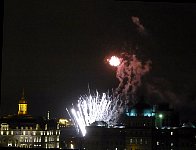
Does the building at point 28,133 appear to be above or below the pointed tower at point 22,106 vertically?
below

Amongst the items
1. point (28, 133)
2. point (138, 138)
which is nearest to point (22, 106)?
point (28, 133)

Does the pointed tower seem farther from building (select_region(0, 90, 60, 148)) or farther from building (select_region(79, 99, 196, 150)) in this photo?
building (select_region(79, 99, 196, 150))

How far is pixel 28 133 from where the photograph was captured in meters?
19.4

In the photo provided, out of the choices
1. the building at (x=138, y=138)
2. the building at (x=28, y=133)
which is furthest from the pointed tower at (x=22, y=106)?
the building at (x=138, y=138)

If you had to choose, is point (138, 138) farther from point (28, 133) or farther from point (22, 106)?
point (22, 106)

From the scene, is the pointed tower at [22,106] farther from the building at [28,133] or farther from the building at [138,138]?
the building at [138,138]

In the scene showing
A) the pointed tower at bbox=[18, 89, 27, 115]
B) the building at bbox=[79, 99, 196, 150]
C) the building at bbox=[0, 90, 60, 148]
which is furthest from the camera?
the pointed tower at bbox=[18, 89, 27, 115]

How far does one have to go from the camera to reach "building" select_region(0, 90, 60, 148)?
1892cm

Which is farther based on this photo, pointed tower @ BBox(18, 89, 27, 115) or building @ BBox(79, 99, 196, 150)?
pointed tower @ BBox(18, 89, 27, 115)

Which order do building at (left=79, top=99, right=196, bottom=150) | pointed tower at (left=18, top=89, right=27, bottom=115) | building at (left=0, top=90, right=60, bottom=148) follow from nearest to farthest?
building at (left=79, top=99, right=196, bottom=150) → building at (left=0, top=90, right=60, bottom=148) → pointed tower at (left=18, top=89, right=27, bottom=115)

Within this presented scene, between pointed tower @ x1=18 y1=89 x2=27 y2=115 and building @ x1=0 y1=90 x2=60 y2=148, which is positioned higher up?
pointed tower @ x1=18 y1=89 x2=27 y2=115

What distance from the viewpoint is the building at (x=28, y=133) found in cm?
1892

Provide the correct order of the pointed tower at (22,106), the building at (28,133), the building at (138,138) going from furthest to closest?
the pointed tower at (22,106) → the building at (28,133) → the building at (138,138)

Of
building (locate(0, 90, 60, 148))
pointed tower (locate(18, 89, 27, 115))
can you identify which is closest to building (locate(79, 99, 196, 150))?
building (locate(0, 90, 60, 148))
